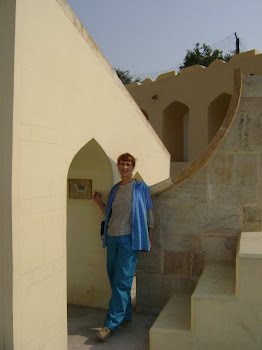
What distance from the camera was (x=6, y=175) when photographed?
2.30 m

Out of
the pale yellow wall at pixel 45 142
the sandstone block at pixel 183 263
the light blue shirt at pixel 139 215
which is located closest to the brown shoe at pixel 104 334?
the pale yellow wall at pixel 45 142

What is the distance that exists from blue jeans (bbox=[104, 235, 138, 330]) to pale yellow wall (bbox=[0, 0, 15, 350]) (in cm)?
112

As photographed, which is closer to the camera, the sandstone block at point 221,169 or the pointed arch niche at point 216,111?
the sandstone block at point 221,169

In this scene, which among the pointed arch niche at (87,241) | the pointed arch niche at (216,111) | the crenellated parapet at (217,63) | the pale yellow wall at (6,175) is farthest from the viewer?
the pointed arch niche at (216,111)

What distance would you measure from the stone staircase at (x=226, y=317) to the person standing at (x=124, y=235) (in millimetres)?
463

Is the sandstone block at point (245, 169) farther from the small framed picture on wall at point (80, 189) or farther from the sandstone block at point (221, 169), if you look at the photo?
the small framed picture on wall at point (80, 189)

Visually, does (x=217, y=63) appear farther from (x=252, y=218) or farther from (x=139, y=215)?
(x=139, y=215)

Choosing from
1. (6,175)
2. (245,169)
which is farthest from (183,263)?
(6,175)

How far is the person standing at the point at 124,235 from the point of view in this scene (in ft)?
10.7

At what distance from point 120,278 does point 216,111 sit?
893cm

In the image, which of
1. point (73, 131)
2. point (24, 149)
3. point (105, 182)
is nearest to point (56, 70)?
point (73, 131)

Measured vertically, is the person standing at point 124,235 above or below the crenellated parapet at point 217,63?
below

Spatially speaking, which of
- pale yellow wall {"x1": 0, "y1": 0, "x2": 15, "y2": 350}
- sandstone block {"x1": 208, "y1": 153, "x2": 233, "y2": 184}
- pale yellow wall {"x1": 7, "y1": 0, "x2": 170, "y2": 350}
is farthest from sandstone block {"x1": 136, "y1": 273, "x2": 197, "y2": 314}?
pale yellow wall {"x1": 0, "y1": 0, "x2": 15, "y2": 350}

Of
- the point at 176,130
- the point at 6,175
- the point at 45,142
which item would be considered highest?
the point at 176,130
